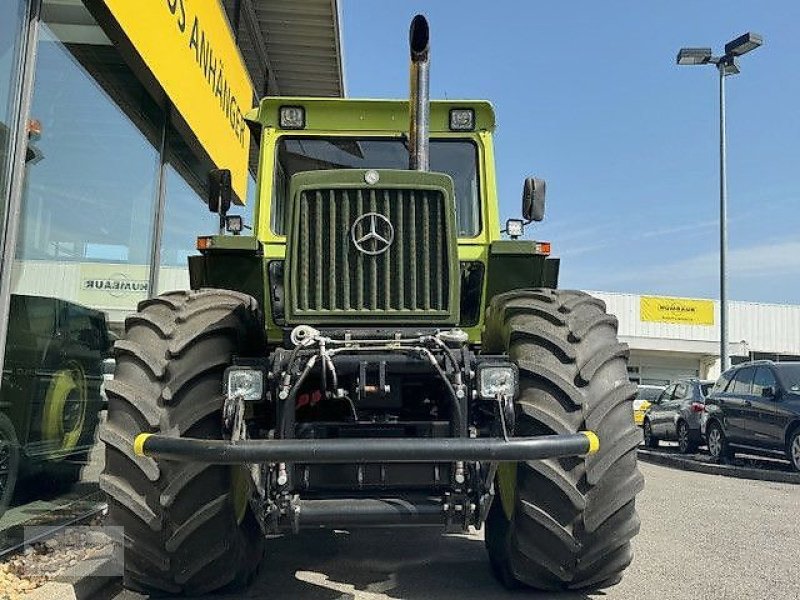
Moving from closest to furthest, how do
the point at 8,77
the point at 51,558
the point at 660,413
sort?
the point at 8,77 < the point at 51,558 < the point at 660,413

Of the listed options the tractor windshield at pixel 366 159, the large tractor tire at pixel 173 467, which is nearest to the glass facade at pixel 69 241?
the large tractor tire at pixel 173 467

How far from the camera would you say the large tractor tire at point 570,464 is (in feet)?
12.0

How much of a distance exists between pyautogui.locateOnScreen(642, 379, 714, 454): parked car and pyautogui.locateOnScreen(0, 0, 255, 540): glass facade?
1140cm

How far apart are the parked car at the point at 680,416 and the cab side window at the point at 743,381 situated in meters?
2.06

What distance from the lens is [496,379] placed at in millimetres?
3684

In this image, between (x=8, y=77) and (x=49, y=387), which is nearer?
(x=8, y=77)

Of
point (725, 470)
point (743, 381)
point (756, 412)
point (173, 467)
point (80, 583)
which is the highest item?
point (743, 381)

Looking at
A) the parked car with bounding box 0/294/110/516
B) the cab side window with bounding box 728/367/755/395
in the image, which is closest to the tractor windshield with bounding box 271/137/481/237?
the parked car with bounding box 0/294/110/516

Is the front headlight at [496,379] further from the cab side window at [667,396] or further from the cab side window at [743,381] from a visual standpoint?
the cab side window at [667,396]

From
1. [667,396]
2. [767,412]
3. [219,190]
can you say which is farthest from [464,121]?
[667,396]

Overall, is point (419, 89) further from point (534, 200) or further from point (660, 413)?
point (660, 413)

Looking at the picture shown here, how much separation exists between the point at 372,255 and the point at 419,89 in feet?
3.31

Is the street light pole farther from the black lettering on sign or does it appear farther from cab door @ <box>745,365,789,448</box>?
the black lettering on sign

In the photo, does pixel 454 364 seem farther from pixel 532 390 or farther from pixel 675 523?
pixel 675 523
